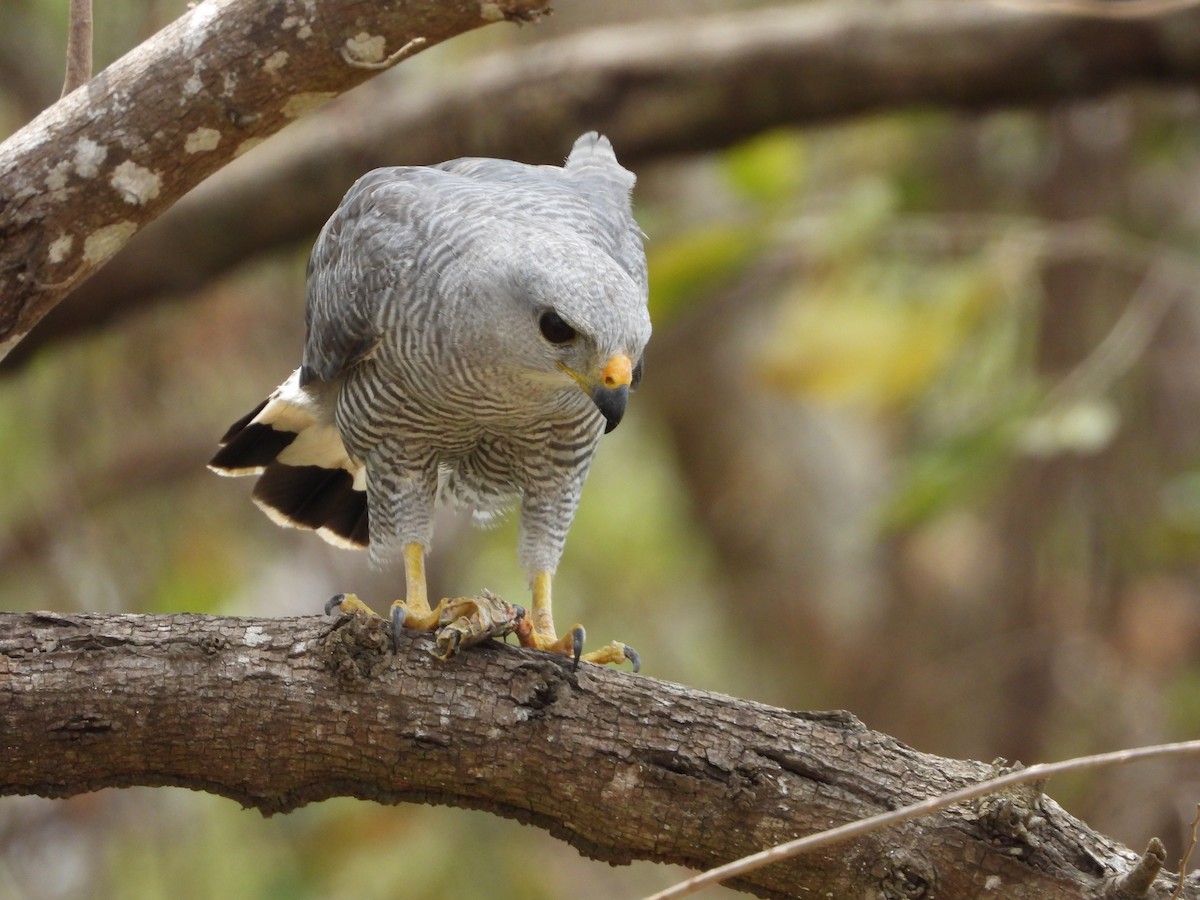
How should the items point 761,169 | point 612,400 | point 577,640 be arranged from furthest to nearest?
1. point 761,169
2. point 577,640
3. point 612,400

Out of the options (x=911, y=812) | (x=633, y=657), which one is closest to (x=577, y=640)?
(x=633, y=657)

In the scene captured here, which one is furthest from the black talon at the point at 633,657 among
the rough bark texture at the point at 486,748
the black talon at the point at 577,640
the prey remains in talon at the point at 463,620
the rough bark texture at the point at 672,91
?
the rough bark texture at the point at 672,91

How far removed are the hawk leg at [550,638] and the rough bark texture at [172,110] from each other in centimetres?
144

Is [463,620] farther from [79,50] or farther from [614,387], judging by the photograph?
[79,50]

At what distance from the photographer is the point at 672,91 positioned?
6.82 metres

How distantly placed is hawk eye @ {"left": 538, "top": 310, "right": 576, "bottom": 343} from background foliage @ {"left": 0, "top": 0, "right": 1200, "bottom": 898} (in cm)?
349

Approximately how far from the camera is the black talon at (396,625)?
3.39 metres

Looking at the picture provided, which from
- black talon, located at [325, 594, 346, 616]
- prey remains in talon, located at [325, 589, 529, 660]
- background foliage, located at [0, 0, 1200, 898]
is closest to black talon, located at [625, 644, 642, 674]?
prey remains in talon, located at [325, 589, 529, 660]

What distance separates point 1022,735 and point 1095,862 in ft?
19.4

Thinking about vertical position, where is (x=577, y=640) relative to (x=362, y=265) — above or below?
below

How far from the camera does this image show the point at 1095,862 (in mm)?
3070

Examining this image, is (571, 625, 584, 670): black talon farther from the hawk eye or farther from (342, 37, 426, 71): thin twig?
(342, 37, 426, 71): thin twig

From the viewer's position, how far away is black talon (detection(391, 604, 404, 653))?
339 centimetres

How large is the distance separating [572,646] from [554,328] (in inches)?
36.5
